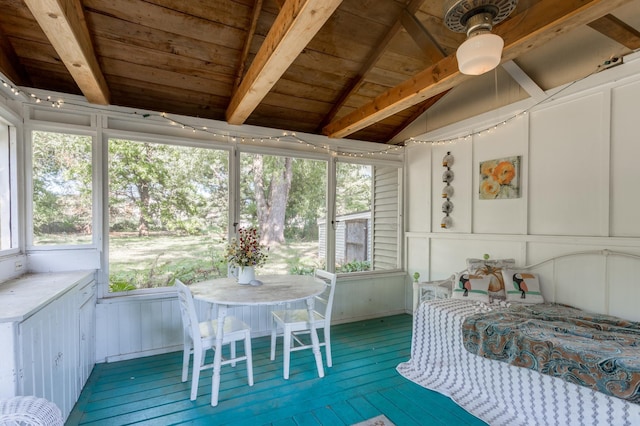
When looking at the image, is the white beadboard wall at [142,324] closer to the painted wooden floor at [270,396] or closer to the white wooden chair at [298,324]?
the painted wooden floor at [270,396]

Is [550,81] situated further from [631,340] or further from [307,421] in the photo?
[307,421]

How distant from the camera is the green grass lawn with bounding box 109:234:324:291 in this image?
3.05 metres

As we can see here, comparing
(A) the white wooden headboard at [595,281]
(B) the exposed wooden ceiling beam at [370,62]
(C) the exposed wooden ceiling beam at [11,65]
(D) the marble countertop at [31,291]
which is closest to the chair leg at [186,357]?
(D) the marble countertop at [31,291]

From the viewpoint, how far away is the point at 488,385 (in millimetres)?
2260

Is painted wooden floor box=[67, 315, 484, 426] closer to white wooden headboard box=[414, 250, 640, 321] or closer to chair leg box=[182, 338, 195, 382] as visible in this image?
chair leg box=[182, 338, 195, 382]

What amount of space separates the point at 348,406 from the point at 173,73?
3220 millimetres

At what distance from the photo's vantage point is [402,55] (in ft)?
10.6

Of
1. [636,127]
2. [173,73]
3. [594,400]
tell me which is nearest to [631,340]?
[594,400]

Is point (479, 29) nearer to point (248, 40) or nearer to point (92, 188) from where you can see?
point (248, 40)

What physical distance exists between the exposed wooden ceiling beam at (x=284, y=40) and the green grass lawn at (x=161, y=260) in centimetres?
157

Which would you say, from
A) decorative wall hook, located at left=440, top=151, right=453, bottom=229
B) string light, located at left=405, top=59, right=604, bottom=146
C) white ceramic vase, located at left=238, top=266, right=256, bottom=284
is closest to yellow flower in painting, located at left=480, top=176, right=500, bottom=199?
decorative wall hook, located at left=440, top=151, right=453, bottom=229

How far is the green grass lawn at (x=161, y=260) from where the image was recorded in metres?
3.05

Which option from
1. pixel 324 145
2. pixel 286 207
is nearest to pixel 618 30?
pixel 324 145

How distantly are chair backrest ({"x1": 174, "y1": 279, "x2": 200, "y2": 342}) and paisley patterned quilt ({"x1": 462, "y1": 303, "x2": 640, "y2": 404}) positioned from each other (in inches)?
78.7
